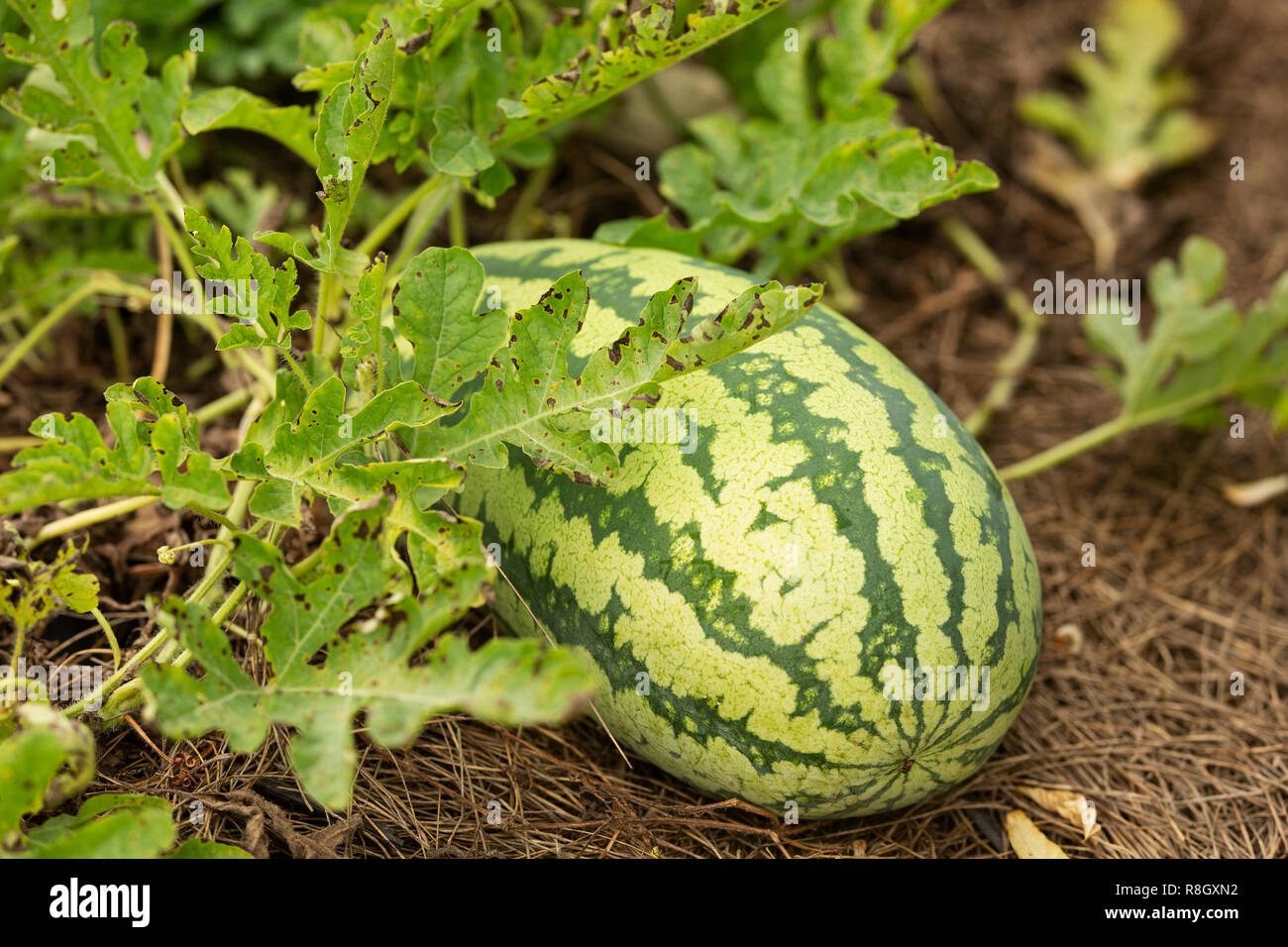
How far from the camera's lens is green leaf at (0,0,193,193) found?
1904mm

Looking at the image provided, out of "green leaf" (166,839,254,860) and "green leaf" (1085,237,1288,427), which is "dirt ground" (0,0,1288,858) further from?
"green leaf" (1085,237,1288,427)

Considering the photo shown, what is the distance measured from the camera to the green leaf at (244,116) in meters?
1.99

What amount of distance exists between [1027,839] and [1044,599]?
690mm

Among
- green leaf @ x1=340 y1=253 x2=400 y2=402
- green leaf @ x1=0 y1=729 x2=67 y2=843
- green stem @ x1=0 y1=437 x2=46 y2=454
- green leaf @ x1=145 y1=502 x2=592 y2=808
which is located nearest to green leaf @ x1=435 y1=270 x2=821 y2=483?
green leaf @ x1=340 y1=253 x2=400 y2=402

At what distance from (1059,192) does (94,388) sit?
3.12 meters

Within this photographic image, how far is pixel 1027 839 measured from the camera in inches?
→ 76.7

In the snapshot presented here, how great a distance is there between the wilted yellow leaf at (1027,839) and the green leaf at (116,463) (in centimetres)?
156

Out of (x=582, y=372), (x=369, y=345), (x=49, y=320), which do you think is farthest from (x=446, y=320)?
(x=49, y=320)

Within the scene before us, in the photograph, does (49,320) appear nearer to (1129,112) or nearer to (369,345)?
(369,345)

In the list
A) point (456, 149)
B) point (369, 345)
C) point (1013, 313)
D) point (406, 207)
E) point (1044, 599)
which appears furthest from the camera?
point (1013, 313)

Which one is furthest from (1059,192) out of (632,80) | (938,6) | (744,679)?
(744,679)

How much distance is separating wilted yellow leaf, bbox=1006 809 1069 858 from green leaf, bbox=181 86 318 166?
1.94 m
